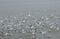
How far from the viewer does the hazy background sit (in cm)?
333

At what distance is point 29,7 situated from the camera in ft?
11.2

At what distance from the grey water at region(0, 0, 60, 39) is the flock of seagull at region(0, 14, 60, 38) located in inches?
6.0

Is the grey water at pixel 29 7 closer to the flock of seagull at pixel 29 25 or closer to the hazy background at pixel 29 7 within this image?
the hazy background at pixel 29 7

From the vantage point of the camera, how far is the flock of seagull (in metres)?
2.96

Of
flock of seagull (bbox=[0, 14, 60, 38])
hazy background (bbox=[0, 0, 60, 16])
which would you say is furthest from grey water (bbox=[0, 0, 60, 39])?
flock of seagull (bbox=[0, 14, 60, 38])

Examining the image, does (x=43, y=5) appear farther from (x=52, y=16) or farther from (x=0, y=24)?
(x=0, y=24)

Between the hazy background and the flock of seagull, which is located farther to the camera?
the hazy background

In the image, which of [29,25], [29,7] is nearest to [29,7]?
[29,7]

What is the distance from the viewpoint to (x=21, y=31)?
2.96 meters

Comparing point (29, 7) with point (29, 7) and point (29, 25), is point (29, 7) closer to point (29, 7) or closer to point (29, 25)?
point (29, 7)

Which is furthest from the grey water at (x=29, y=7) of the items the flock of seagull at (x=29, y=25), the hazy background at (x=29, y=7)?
the flock of seagull at (x=29, y=25)

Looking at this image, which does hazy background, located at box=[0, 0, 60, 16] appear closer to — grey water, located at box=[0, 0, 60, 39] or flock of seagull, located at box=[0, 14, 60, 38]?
grey water, located at box=[0, 0, 60, 39]

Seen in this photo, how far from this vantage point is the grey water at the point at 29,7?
3311 millimetres

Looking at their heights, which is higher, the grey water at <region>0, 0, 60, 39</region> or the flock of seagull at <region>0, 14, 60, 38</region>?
the grey water at <region>0, 0, 60, 39</region>
